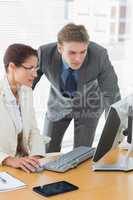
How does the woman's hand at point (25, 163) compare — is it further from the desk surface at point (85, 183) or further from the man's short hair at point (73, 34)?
the man's short hair at point (73, 34)

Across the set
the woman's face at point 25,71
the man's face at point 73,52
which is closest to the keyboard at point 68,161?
the woman's face at point 25,71

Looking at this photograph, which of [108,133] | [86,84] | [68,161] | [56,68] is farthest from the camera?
[86,84]

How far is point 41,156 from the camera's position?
7.05ft

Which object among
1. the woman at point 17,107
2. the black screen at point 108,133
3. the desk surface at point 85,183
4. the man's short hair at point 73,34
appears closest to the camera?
the desk surface at point 85,183

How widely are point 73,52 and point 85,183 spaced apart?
40.7 inches

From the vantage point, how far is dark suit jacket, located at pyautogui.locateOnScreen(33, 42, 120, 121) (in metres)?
2.77

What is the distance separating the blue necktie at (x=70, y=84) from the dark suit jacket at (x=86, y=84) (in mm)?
39

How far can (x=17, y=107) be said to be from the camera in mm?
2270

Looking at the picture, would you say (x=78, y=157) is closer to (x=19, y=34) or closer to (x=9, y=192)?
(x=9, y=192)

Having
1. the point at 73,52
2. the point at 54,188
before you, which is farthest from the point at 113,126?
the point at 73,52

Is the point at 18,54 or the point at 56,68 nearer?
the point at 18,54

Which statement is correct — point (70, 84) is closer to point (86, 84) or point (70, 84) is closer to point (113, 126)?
point (86, 84)

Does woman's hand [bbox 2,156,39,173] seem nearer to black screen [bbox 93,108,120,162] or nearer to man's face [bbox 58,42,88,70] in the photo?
black screen [bbox 93,108,120,162]

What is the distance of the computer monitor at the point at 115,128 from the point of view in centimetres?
180
